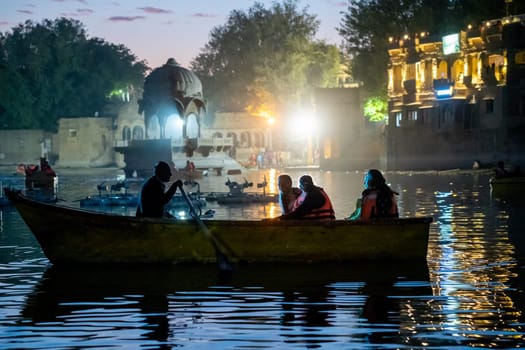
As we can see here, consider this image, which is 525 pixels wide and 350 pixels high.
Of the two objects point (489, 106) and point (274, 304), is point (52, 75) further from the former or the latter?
A: point (274, 304)

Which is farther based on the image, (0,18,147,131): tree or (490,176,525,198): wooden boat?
(0,18,147,131): tree

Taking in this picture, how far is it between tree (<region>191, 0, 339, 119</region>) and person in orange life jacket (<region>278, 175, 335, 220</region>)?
245 feet

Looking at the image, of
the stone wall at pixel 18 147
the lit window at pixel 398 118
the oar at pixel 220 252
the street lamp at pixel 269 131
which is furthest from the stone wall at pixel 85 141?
the oar at pixel 220 252

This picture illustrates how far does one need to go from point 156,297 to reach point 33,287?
7.04 ft

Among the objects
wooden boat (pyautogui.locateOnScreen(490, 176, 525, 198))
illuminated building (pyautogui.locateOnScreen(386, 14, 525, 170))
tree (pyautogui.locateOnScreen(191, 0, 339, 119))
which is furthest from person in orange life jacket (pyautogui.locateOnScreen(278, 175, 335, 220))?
tree (pyautogui.locateOnScreen(191, 0, 339, 119))

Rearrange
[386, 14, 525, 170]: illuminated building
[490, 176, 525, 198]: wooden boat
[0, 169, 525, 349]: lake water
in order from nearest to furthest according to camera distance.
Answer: [0, 169, 525, 349]: lake water → [490, 176, 525, 198]: wooden boat → [386, 14, 525, 170]: illuminated building

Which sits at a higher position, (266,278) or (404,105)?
(404,105)

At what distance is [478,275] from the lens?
15.0m

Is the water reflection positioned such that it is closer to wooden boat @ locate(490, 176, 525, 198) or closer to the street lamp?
wooden boat @ locate(490, 176, 525, 198)

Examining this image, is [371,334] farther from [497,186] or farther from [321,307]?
[497,186]

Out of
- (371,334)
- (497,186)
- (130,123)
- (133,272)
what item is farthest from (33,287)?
(130,123)

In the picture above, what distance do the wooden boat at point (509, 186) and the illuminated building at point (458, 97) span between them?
22308 mm

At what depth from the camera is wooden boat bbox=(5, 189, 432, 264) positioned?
15609 mm

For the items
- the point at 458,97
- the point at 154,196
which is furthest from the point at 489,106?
the point at 154,196
